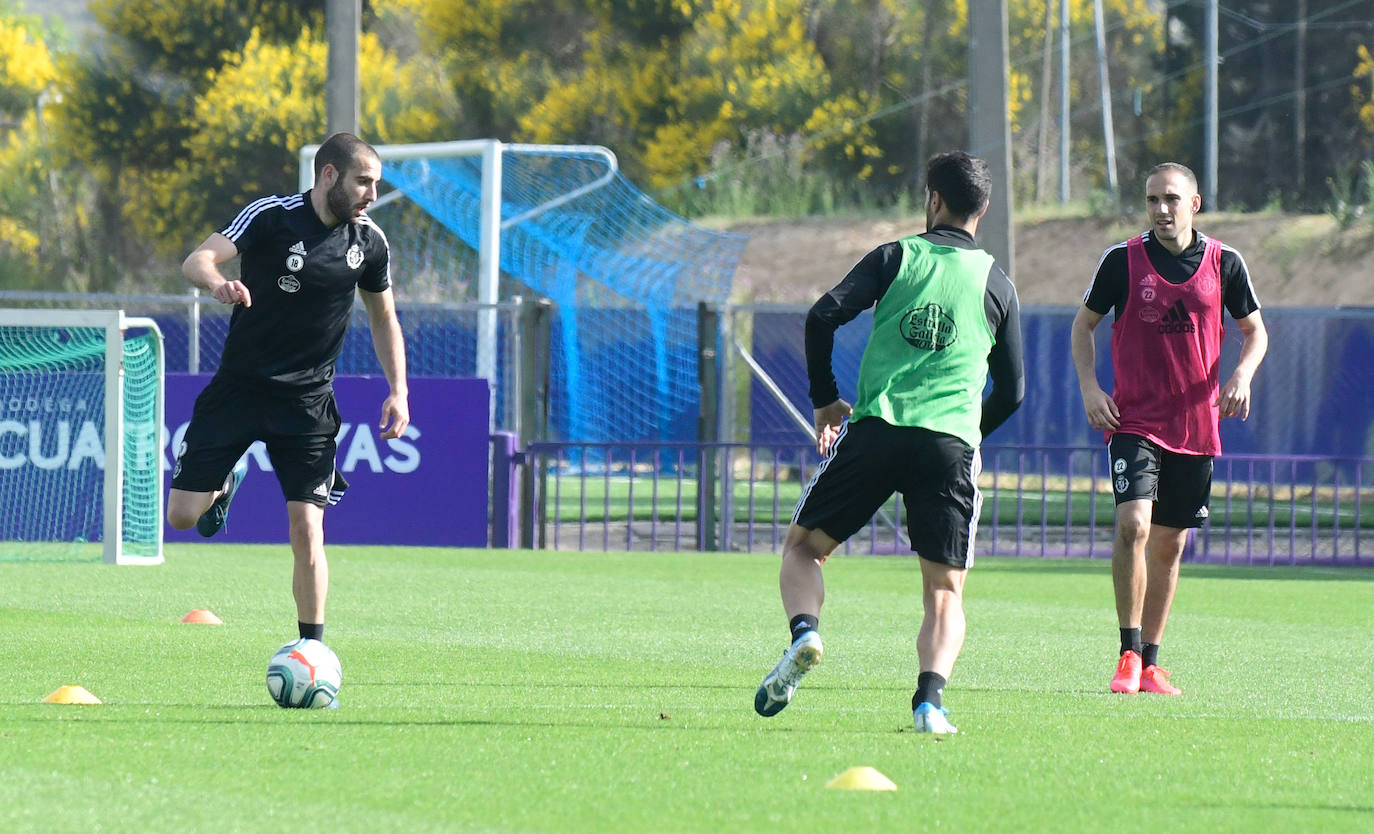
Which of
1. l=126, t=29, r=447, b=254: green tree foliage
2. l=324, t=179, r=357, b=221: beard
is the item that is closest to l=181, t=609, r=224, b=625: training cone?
l=324, t=179, r=357, b=221: beard

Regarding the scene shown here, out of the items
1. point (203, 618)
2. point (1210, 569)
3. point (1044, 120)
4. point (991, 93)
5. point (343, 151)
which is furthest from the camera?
point (1044, 120)

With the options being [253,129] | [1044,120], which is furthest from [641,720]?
[1044,120]

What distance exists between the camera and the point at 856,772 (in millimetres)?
5500

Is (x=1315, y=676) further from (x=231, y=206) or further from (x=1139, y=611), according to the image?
(x=231, y=206)

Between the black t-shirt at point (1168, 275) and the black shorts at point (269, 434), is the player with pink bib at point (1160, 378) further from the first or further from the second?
the black shorts at point (269, 434)

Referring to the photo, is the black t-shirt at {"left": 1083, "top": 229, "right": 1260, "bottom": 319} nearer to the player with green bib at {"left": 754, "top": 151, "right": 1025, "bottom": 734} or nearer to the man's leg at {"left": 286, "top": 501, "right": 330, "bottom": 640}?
the player with green bib at {"left": 754, "top": 151, "right": 1025, "bottom": 734}

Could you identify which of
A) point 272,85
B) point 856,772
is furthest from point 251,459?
point 272,85

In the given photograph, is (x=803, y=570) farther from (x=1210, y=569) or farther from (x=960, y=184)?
(x=1210, y=569)

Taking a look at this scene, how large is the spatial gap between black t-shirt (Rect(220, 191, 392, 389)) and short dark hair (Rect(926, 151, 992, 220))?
1999 millimetres

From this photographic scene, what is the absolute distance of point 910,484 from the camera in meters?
6.50

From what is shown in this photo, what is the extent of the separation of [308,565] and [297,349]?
2.43 ft

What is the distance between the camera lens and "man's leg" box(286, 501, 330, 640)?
23.7ft

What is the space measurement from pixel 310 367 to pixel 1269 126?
125 feet

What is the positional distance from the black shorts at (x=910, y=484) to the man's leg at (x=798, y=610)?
0.09m
